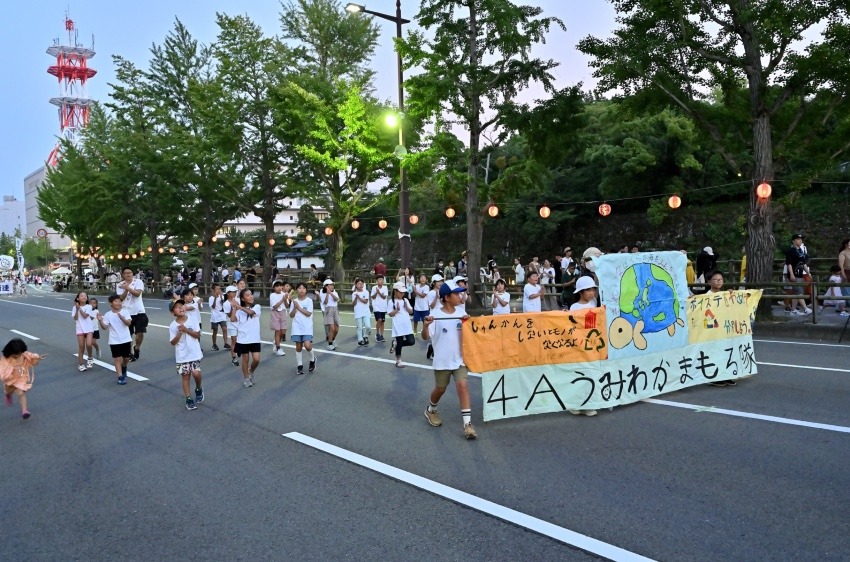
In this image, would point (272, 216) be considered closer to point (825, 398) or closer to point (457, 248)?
point (457, 248)

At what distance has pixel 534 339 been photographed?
7.06 m

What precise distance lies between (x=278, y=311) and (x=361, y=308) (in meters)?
2.04

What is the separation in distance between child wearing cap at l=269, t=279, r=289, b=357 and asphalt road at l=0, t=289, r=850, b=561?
143 inches

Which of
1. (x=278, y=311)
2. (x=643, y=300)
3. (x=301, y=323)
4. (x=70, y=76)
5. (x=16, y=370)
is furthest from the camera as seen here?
(x=70, y=76)

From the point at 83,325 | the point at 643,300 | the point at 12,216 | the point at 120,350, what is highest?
the point at 12,216

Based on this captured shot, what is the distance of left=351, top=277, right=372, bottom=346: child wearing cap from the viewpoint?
44.9 feet

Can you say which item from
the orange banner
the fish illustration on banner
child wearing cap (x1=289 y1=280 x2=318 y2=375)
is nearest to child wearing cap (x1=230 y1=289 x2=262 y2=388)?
child wearing cap (x1=289 y1=280 x2=318 y2=375)

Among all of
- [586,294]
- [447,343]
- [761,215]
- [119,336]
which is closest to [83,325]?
[119,336]

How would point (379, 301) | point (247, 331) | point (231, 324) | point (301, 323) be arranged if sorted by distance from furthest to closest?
point (379, 301)
point (231, 324)
point (301, 323)
point (247, 331)

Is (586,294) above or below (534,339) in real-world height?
above

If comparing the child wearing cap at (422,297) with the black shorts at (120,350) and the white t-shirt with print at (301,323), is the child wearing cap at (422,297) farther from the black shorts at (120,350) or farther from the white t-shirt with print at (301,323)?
the black shorts at (120,350)

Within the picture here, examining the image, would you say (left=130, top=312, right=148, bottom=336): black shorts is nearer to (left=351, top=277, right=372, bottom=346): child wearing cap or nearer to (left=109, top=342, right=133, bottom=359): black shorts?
(left=109, top=342, right=133, bottom=359): black shorts

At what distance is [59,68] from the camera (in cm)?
11888

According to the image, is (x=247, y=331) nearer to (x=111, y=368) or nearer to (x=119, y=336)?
(x=119, y=336)
